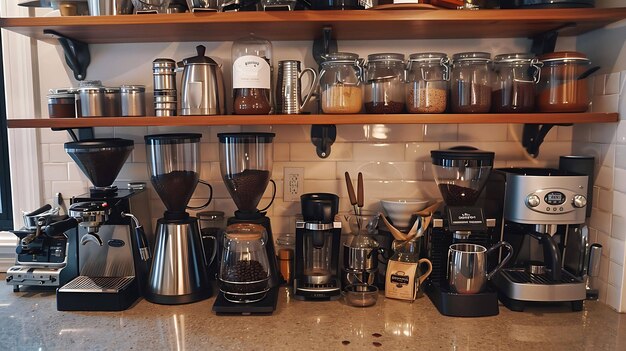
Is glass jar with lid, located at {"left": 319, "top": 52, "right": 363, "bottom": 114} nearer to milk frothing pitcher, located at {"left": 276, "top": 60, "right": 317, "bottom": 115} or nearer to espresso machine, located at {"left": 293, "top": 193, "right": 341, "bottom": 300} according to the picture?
milk frothing pitcher, located at {"left": 276, "top": 60, "right": 317, "bottom": 115}

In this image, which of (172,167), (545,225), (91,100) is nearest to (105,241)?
(172,167)

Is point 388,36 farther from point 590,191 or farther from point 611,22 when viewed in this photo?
point 590,191

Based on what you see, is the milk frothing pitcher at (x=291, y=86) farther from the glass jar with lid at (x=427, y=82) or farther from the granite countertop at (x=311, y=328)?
the granite countertop at (x=311, y=328)

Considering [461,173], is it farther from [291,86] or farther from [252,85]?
[252,85]

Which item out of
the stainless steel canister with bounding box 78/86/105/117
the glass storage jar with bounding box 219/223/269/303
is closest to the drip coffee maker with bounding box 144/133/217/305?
the glass storage jar with bounding box 219/223/269/303

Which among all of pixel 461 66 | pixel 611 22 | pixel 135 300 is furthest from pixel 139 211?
pixel 611 22

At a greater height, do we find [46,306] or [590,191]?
[590,191]

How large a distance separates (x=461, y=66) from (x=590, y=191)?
0.58m

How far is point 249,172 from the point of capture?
1.67m

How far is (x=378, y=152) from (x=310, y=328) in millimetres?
711

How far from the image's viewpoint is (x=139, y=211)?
1730 mm

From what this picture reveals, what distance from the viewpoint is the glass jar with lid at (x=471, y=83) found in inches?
62.7

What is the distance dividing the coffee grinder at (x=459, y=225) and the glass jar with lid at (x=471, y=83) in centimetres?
14

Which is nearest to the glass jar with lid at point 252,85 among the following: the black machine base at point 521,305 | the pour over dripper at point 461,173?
the pour over dripper at point 461,173
